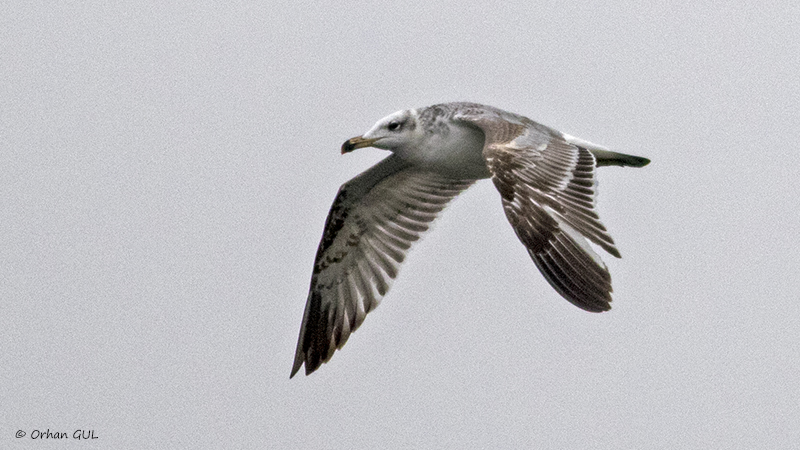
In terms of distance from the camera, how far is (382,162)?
34.3 feet

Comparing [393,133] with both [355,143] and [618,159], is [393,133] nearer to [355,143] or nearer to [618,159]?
[355,143]

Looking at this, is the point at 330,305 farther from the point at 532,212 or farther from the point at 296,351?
the point at 532,212

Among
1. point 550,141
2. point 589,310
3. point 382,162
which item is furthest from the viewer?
point 382,162

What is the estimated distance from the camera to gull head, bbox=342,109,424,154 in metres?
9.72

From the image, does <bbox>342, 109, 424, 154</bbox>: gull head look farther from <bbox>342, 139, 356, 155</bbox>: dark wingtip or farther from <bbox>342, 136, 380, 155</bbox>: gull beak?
<bbox>342, 139, 356, 155</bbox>: dark wingtip

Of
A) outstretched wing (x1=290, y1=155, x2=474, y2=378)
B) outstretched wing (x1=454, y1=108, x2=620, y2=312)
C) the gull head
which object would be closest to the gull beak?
the gull head

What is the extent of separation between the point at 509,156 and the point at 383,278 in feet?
8.73

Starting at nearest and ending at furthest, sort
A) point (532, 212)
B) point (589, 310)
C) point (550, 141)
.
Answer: point (589, 310) < point (532, 212) < point (550, 141)

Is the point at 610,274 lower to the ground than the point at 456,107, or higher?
lower

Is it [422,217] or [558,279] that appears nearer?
[558,279]

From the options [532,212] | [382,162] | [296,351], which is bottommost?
[296,351]

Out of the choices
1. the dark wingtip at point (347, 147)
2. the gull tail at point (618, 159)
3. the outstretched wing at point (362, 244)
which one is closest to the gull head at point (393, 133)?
the dark wingtip at point (347, 147)

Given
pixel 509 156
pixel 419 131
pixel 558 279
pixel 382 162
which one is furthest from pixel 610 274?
pixel 382 162

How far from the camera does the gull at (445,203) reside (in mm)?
7656
